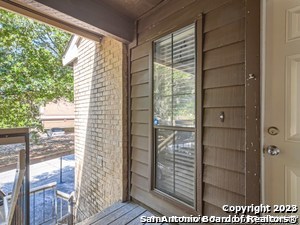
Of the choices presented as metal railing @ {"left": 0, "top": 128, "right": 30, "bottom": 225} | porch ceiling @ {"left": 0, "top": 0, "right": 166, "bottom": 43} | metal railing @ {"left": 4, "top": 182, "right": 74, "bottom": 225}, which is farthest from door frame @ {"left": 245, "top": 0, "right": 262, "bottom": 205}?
metal railing @ {"left": 4, "top": 182, "right": 74, "bottom": 225}

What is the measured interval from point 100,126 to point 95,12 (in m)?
1.66

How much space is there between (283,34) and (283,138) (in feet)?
2.27

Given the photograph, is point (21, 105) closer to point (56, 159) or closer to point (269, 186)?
point (56, 159)

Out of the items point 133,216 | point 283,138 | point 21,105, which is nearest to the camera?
point 283,138

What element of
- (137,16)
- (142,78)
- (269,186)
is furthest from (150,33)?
(269,186)

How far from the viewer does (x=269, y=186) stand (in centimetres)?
134

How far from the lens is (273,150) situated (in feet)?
4.28

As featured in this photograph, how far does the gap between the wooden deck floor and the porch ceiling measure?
2074 millimetres

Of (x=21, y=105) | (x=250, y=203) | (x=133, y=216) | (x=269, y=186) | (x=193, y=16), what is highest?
(x=193, y=16)

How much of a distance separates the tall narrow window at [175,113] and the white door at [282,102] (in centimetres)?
60

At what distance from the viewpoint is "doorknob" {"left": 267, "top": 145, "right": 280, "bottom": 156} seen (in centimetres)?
130

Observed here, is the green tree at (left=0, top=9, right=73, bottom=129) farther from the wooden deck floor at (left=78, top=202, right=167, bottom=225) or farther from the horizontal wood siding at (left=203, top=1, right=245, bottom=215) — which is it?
the horizontal wood siding at (left=203, top=1, right=245, bottom=215)

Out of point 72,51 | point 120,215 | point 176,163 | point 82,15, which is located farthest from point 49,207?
point 82,15

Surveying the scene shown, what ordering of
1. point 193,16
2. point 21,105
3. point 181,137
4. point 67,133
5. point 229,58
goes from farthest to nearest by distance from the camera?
point 67,133 → point 21,105 → point 181,137 → point 193,16 → point 229,58
